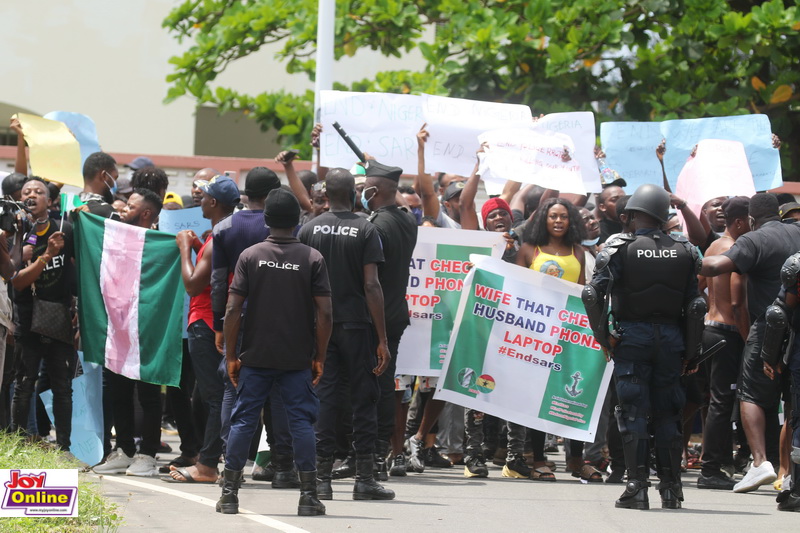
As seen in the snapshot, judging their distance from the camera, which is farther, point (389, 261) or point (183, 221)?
point (183, 221)

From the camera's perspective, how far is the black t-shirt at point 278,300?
8031 millimetres

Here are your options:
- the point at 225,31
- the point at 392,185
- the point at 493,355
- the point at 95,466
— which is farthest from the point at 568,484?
the point at 225,31

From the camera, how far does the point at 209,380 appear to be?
30.9ft

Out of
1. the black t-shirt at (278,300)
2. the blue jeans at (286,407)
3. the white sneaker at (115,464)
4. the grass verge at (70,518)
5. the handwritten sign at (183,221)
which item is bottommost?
the white sneaker at (115,464)

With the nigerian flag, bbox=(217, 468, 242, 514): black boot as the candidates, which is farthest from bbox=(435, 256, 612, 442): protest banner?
bbox=(217, 468, 242, 514): black boot

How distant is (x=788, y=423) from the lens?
9883 millimetres

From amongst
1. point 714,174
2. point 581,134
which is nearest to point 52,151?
point 581,134

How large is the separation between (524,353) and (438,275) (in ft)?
3.10

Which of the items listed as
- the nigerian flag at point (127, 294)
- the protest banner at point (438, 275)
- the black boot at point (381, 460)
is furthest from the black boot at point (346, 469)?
the nigerian flag at point (127, 294)

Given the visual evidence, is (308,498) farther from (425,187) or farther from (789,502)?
(425,187)

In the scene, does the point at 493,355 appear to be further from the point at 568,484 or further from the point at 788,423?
the point at 788,423

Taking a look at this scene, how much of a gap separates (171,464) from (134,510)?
2285mm

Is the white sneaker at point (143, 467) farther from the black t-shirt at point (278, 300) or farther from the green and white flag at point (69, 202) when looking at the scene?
the green and white flag at point (69, 202)

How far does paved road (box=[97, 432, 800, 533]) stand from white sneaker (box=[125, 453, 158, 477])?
16cm
